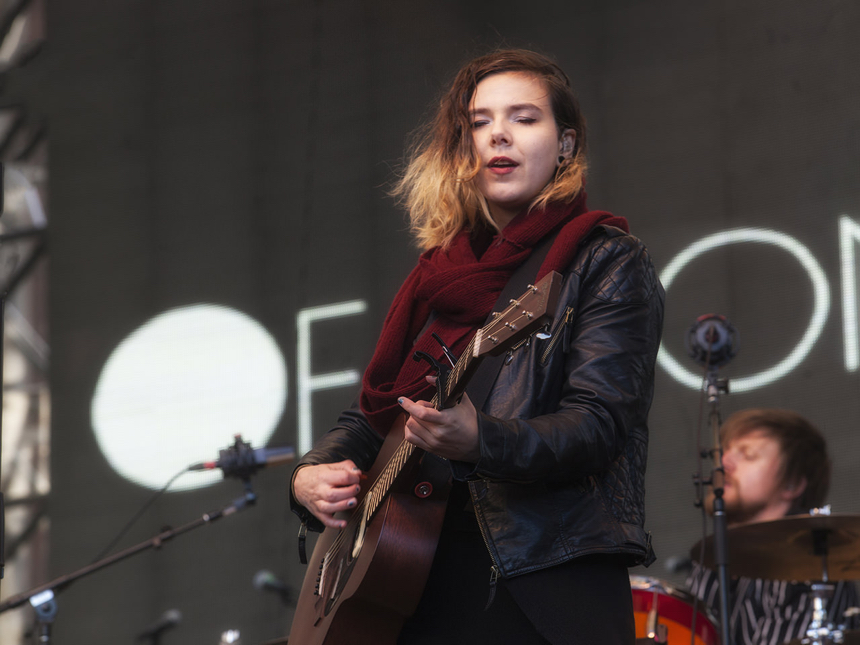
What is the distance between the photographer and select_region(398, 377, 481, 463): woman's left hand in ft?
5.23

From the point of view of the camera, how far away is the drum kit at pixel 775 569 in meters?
3.33

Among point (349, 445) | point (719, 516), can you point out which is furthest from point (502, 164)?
point (719, 516)

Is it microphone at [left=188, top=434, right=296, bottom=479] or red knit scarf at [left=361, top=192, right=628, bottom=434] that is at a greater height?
red knit scarf at [left=361, top=192, right=628, bottom=434]

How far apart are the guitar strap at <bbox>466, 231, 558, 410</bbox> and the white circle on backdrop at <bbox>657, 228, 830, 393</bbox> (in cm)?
272

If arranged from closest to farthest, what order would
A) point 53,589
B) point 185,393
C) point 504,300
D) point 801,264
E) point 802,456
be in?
1. point 504,300
2. point 53,589
3. point 802,456
4. point 801,264
5. point 185,393

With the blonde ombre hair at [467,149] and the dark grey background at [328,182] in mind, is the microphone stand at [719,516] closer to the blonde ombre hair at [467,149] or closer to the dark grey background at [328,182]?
the dark grey background at [328,182]

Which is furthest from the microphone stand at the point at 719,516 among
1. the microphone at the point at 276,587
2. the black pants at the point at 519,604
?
the microphone at the point at 276,587

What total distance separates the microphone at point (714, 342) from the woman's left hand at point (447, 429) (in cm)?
217

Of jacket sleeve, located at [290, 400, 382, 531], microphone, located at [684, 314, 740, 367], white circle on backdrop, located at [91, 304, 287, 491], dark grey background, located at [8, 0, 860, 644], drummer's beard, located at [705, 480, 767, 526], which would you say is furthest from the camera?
white circle on backdrop, located at [91, 304, 287, 491]

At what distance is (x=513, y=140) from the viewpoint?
2.15m

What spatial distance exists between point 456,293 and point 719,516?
5.71ft

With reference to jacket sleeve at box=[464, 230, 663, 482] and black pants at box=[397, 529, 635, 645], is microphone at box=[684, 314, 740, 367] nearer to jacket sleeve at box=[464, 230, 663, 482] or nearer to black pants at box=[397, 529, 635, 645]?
jacket sleeve at box=[464, 230, 663, 482]

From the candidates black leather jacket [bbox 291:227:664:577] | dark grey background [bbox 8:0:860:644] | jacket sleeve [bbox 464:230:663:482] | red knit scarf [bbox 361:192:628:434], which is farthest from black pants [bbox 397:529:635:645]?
dark grey background [bbox 8:0:860:644]

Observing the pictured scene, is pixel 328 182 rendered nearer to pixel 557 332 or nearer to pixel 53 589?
pixel 53 589
